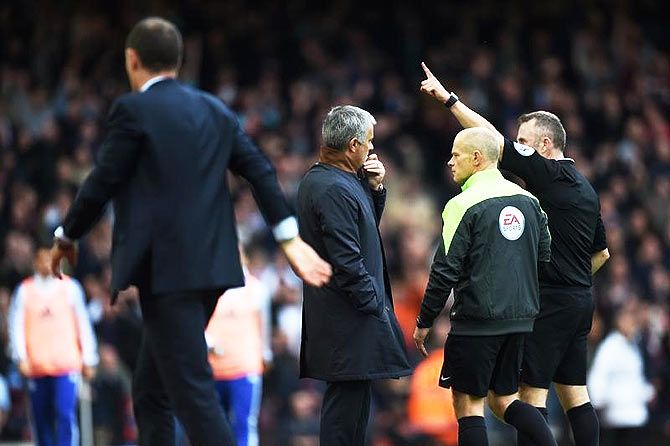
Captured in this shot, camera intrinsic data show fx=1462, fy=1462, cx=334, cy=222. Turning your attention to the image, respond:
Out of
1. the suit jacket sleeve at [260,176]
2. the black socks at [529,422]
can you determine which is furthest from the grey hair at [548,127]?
the suit jacket sleeve at [260,176]

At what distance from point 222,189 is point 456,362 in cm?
197

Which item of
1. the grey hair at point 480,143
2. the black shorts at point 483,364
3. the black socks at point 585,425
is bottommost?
the black socks at point 585,425

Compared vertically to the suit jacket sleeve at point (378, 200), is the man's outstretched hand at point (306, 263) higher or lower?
lower

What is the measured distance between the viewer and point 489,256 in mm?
7934

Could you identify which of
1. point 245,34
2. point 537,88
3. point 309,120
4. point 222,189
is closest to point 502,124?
point 537,88

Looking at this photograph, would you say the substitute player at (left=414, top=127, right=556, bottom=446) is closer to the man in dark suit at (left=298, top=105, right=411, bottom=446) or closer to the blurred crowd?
the man in dark suit at (left=298, top=105, right=411, bottom=446)

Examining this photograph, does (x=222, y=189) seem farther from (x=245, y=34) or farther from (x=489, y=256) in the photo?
(x=245, y=34)

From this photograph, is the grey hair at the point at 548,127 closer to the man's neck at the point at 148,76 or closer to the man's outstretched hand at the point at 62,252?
the man's neck at the point at 148,76

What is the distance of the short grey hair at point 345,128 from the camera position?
8.01m

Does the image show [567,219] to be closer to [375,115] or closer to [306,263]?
[306,263]

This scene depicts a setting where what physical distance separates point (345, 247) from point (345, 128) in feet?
2.22

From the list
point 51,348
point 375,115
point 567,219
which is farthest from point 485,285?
point 375,115

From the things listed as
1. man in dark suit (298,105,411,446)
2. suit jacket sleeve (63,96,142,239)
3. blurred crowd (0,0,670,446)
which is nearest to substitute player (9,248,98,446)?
blurred crowd (0,0,670,446)

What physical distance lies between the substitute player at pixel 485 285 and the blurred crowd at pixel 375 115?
585 centimetres
